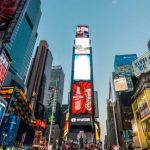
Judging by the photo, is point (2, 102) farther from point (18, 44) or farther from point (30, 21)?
point (30, 21)

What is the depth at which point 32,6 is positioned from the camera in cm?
16075

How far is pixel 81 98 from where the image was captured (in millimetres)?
35875

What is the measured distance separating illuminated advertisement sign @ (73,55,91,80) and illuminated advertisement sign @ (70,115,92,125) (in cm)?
911

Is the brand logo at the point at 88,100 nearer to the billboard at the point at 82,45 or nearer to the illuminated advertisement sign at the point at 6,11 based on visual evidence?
the billboard at the point at 82,45

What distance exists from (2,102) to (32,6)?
501ft

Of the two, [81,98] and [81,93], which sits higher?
[81,93]

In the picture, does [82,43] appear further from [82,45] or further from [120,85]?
[120,85]

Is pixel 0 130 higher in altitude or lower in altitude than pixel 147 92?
lower

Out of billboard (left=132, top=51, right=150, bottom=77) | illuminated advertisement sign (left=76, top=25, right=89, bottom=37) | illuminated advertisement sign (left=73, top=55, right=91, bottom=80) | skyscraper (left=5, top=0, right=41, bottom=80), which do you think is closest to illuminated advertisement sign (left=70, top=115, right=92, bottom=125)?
illuminated advertisement sign (left=73, top=55, right=91, bottom=80)

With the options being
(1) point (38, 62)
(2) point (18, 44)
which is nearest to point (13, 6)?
(2) point (18, 44)

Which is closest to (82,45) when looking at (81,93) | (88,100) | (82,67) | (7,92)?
(82,67)

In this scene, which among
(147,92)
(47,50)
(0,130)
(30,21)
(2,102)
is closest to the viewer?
(2,102)

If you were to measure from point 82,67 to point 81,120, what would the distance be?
43.0 feet

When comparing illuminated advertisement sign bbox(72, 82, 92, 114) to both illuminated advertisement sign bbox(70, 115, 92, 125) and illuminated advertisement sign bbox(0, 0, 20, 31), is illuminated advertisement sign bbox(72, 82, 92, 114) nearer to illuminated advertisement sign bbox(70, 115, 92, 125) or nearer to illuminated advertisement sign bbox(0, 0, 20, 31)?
illuminated advertisement sign bbox(70, 115, 92, 125)
